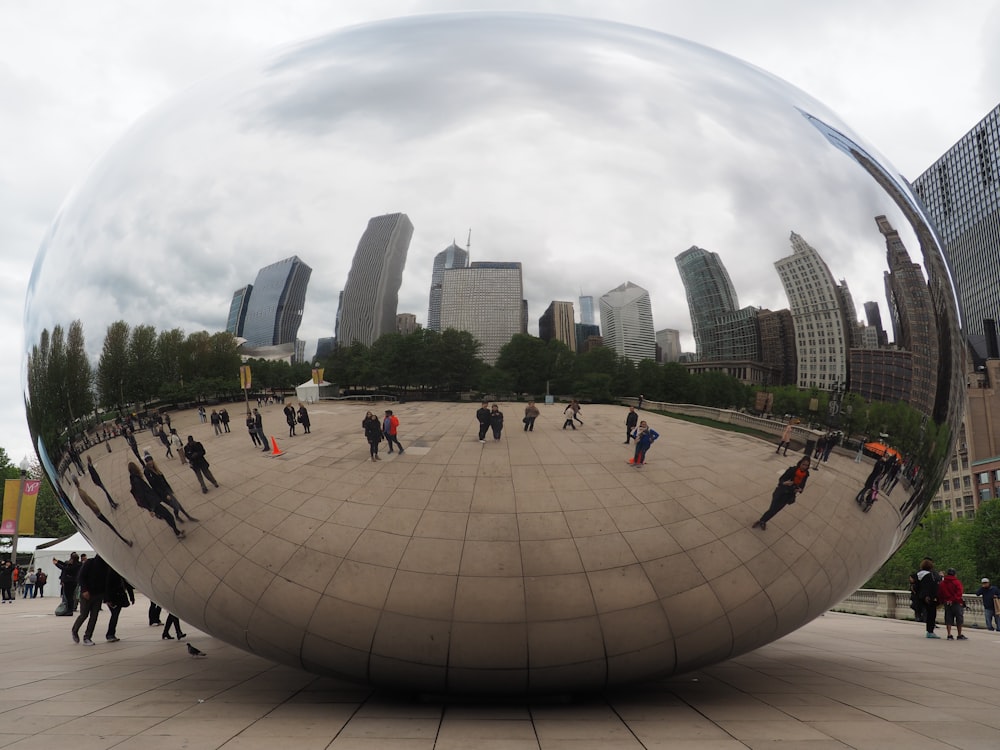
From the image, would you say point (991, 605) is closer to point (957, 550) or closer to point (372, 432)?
point (372, 432)

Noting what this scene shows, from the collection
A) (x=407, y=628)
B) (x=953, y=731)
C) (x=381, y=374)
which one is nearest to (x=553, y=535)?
(x=407, y=628)

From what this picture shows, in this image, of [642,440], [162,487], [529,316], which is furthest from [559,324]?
[162,487]

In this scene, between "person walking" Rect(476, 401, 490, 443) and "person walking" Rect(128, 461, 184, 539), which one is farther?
"person walking" Rect(128, 461, 184, 539)

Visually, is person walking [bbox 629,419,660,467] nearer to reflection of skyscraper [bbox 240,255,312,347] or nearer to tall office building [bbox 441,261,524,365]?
tall office building [bbox 441,261,524,365]

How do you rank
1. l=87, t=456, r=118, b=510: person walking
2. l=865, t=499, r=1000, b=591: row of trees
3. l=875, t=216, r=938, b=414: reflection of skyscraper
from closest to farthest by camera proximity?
l=875, t=216, r=938, b=414: reflection of skyscraper → l=87, t=456, r=118, b=510: person walking → l=865, t=499, r=1000, b=591: row of trees

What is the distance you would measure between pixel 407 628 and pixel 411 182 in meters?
2.90

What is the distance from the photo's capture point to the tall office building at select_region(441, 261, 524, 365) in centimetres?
431

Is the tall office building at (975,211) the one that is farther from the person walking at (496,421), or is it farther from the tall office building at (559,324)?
the person walking at (496,421)

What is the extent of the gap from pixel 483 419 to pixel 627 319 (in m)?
1.20

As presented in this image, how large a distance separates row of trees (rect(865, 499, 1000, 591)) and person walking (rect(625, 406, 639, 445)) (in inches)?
2313

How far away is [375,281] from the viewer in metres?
4.35

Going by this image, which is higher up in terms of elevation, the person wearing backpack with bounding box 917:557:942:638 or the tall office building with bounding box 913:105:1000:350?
the tall office building with bounding box 913:105:1000:350

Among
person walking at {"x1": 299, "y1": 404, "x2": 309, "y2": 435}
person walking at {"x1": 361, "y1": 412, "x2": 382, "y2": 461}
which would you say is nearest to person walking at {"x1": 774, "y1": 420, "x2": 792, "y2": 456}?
person walking at {"x1": 361, "y1": 412, "x2": 382, "y2": 461}

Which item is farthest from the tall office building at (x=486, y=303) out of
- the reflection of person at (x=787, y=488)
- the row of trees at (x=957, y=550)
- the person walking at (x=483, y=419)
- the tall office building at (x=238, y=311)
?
the row of trees at (x=957, y=550)
